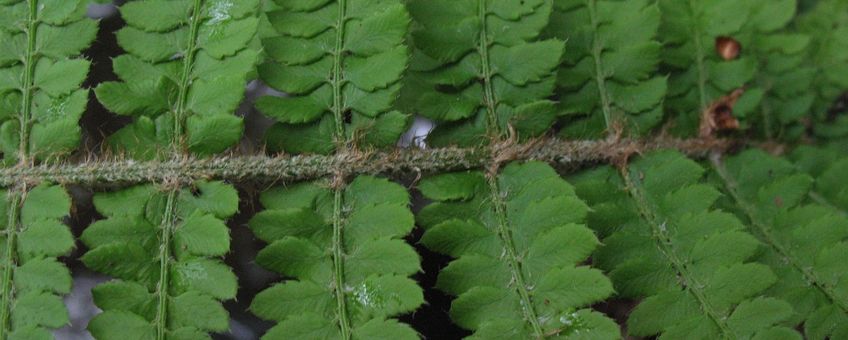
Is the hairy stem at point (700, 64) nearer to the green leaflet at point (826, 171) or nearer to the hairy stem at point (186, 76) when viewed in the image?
the green leaflet at point (826, 171)

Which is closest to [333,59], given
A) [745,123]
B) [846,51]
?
[745,123]

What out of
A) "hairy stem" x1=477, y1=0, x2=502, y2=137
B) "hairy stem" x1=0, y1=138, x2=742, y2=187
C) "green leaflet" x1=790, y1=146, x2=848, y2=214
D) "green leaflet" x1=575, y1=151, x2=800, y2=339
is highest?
"hairy stem" x1=477, y1=0, x2=502, y2=137

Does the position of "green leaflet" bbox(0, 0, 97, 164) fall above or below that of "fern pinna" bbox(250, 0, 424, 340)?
above

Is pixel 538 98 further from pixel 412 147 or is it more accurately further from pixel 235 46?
pixel 235 46

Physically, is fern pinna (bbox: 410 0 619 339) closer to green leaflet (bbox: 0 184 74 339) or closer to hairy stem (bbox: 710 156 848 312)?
hairy stem (bbox: 710 156 848 312)

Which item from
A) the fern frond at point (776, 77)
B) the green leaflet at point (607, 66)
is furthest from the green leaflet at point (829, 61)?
the green leaflet at point (607, 66)

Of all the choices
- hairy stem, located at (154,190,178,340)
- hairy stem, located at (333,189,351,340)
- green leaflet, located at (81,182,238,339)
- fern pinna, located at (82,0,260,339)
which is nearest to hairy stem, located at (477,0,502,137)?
hairy stem, located at (333,189,351,340)
